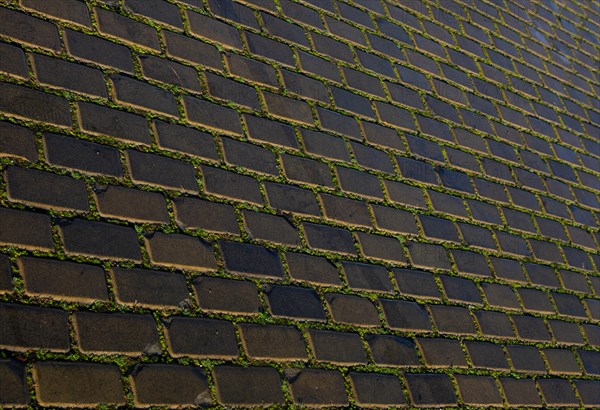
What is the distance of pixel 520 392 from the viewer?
9.56 feet

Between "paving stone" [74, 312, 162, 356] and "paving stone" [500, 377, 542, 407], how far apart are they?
1.64m

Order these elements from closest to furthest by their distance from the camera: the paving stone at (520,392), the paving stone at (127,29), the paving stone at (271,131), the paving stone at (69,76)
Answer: the paving stone at (69,76), the paving stone at (127,29), the paving stone at (271,131), the paving stone at (520,392)

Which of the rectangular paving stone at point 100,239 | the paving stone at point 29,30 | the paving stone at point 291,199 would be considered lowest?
the rectangular paving stone at point 100,239

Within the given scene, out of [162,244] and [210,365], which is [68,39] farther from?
[210,365]

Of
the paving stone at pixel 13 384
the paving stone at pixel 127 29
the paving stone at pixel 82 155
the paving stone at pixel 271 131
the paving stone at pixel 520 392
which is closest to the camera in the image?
the paving stone at pixel 13 384

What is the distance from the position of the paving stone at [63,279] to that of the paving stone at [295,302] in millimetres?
612

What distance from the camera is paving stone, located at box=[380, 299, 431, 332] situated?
2.64 meters

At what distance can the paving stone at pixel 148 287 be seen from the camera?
6.73 ft

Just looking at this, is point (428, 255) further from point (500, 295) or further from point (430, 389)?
point (430, 389)

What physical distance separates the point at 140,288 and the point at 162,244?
0.63 feet

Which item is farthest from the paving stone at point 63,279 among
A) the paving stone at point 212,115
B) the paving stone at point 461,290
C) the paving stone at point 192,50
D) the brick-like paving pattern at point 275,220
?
the paving stone at point 461,290

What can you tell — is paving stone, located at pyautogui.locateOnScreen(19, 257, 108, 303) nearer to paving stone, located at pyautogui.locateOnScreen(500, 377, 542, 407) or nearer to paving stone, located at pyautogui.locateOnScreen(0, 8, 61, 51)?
paving stone, located at pyautogui.locateOnScreen(0, 8, 61, 51)

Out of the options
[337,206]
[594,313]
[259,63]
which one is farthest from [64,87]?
[594,313]

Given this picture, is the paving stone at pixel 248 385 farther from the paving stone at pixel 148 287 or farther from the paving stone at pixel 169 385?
the paving stone at pixel 148 287
